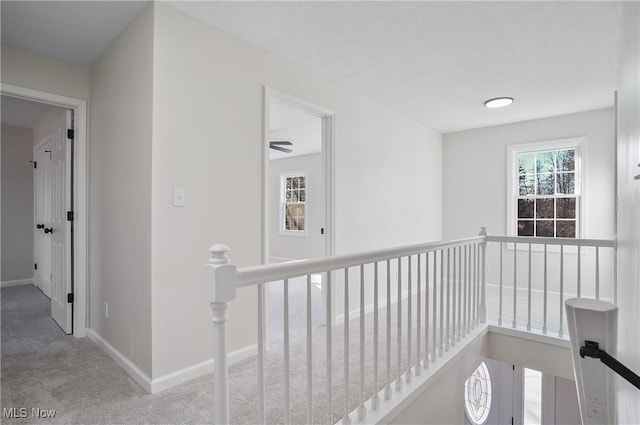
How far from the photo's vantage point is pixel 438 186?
5.29 m

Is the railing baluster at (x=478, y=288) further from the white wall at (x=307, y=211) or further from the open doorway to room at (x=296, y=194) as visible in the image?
the white wall at (x=307, y=211)

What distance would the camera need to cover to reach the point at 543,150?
14.9 ft

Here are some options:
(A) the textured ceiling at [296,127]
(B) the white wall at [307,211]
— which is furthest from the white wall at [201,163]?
(B) the white wall at [307,211]

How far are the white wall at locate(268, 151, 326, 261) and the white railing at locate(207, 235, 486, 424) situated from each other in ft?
9.59

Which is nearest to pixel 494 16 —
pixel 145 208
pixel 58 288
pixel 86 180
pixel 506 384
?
pixel 145 208

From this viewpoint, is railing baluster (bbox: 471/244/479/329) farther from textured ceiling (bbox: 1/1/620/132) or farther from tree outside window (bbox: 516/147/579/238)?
tree outside window (bbox: 516/147/579/238)

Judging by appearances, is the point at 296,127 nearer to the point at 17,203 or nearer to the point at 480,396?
the point at 17,203

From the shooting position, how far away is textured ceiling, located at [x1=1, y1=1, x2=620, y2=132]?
2.12 m

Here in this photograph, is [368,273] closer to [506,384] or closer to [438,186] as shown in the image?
[438,186]

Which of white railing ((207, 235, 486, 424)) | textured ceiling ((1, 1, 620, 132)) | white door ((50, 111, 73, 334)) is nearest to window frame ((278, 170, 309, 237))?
white railing ((207, 235, 486, 424))

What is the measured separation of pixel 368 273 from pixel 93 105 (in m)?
3.10

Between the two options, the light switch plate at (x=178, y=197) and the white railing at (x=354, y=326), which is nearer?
the white railing at (x=354, y=326)

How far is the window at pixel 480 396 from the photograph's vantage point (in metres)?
5.46

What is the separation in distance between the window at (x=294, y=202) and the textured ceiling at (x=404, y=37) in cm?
389
